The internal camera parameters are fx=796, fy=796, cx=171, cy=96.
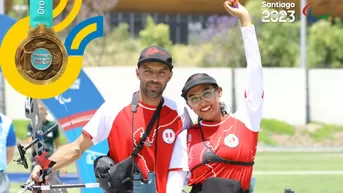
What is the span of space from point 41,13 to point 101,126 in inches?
36.3

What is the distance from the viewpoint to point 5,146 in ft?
23.9

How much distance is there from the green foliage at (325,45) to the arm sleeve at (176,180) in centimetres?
2673

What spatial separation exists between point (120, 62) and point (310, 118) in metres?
10.2

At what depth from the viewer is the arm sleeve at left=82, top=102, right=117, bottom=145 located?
5.42 metres

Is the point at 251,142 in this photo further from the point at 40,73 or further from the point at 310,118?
the point at 310,118

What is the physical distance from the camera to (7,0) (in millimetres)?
33969

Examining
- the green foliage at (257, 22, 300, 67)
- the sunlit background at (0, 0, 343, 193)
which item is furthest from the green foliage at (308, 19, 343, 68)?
the green foliage at (257, 22, 300, 67)

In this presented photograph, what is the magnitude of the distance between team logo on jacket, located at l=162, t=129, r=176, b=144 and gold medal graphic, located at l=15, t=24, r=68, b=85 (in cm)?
88

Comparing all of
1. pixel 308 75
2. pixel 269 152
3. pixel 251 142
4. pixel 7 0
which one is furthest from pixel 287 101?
pixel 251 142

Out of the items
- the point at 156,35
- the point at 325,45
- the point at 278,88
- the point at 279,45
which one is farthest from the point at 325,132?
the point at 156,35

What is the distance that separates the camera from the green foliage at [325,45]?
31.7 m

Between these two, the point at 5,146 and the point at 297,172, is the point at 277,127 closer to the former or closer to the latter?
the point at 297,172

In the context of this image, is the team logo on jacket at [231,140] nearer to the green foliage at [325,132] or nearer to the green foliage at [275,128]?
the green foliage at [275,128]

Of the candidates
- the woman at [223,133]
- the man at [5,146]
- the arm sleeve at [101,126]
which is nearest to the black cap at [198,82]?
the woman at [223,133]
